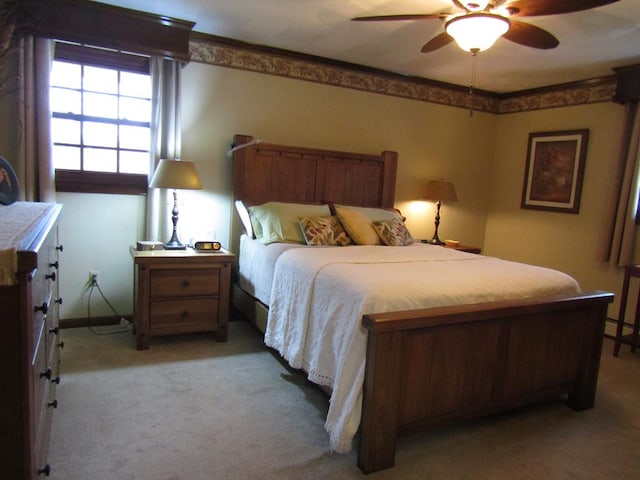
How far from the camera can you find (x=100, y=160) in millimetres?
3498

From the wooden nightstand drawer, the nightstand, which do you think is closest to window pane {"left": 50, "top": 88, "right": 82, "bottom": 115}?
the nightstand

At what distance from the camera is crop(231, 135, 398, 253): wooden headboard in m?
3.85

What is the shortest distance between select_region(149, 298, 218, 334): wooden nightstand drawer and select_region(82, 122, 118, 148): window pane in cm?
137

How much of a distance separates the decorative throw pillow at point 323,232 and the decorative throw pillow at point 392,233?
11.9 inches

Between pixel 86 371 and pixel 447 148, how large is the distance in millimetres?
4148

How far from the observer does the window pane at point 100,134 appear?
3.44 m

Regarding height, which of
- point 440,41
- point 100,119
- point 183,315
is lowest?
point 183,315

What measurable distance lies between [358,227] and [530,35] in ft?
5.73

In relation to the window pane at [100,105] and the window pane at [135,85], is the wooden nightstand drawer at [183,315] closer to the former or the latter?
the window pane at [100,105]

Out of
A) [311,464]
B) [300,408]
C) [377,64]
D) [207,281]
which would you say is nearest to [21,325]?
[311,464]

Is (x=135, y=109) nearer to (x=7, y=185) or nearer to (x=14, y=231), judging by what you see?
(x=7, y=185)

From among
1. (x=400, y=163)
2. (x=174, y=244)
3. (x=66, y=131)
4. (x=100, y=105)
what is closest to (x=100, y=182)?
(x=66, y=131)

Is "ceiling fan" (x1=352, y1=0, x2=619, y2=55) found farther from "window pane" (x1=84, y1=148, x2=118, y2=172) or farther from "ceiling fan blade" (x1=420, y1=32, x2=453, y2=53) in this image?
"window pane" (x1=84, y1=148, x2=118, y2=172)

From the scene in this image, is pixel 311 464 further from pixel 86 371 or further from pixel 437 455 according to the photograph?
pixel 86 371
